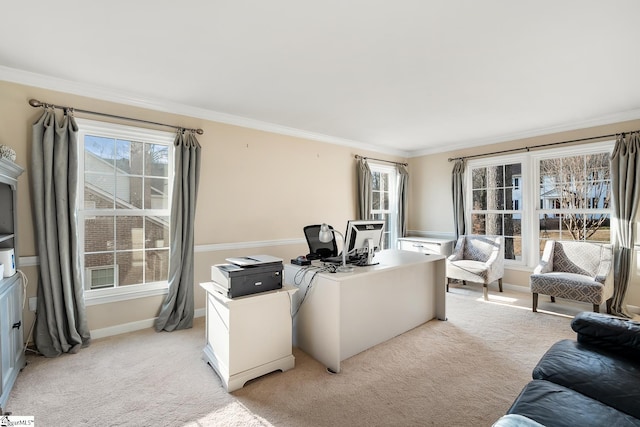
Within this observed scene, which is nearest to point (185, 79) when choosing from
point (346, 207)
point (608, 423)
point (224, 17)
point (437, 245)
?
point (224, 17)

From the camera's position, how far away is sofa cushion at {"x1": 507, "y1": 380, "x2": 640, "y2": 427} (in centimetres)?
126

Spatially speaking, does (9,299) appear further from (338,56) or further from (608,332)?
(608,332)

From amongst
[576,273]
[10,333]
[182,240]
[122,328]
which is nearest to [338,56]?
[182,240]

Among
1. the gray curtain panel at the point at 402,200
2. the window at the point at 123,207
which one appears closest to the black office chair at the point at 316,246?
the window at the point at 123,207

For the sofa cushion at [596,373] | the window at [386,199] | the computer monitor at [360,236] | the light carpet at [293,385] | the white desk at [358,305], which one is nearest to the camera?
the sofa cushion at [596,373]

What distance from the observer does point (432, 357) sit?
2652 mm

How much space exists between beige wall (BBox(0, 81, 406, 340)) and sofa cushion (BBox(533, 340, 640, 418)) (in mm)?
3217

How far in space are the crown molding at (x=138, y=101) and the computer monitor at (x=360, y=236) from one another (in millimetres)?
2106

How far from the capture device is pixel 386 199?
596 centimetres

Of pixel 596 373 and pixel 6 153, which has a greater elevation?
pixel 6 153

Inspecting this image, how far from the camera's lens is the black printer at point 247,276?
7.25 ft

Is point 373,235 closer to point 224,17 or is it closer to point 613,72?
point 224,17

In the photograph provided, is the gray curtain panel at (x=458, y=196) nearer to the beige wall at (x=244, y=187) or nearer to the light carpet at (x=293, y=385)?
the beige wall at (x=244, y=187)

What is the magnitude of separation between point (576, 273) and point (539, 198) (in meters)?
1.22
